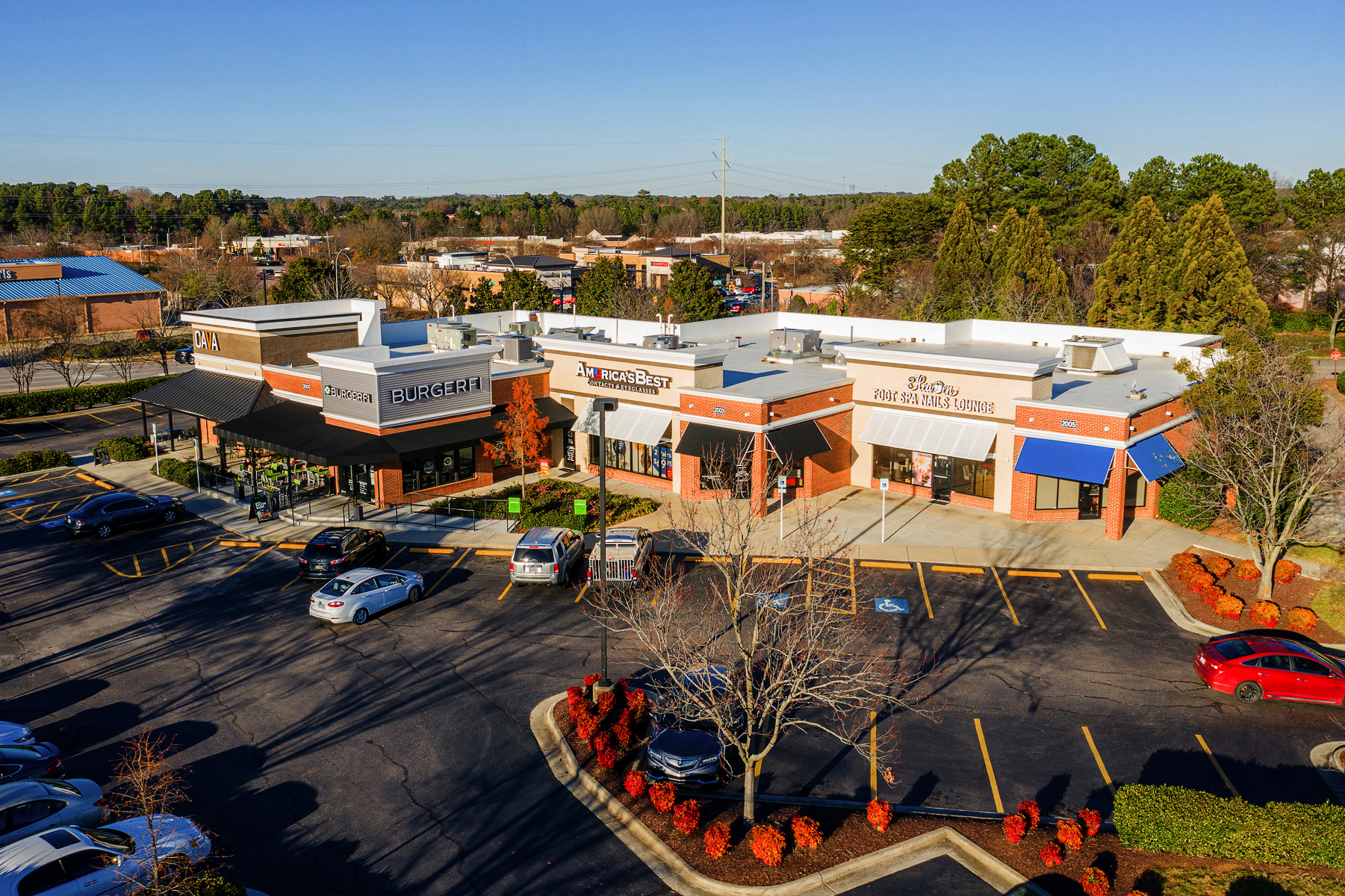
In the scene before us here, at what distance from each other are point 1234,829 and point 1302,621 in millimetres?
13499

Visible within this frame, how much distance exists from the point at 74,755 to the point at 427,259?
4123 inches

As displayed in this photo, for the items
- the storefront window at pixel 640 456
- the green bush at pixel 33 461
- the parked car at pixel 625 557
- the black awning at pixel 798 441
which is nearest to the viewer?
the parked car at pixel 625 557

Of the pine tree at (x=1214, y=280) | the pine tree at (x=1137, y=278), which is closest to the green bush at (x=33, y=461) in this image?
the pine tree at (x=1137, y=278)

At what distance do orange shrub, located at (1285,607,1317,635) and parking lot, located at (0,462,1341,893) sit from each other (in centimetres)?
351

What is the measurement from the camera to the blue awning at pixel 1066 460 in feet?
112

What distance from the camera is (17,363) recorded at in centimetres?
6172

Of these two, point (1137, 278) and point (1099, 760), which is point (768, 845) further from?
point (1137, 278)

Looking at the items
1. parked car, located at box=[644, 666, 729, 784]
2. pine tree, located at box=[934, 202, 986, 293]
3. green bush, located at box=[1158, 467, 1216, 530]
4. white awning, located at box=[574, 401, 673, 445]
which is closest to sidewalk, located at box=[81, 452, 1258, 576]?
green bush, located at box=[1158, 467, 1216, 530]

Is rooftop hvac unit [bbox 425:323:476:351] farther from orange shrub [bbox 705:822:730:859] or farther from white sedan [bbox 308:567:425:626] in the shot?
orange shrub [bbox 705:822:730:859]

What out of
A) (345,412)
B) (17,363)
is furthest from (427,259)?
(345,412)

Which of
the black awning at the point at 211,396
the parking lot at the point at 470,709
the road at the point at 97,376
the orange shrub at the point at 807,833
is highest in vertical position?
A: the black awning at the point at 211,396

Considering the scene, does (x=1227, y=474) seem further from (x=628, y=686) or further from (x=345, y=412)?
(x=345, y=412)

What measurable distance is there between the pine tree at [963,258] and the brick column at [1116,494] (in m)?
39.3

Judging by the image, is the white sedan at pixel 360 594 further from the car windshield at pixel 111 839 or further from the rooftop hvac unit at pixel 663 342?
the rooftop hvac unit at pixel 663 342
